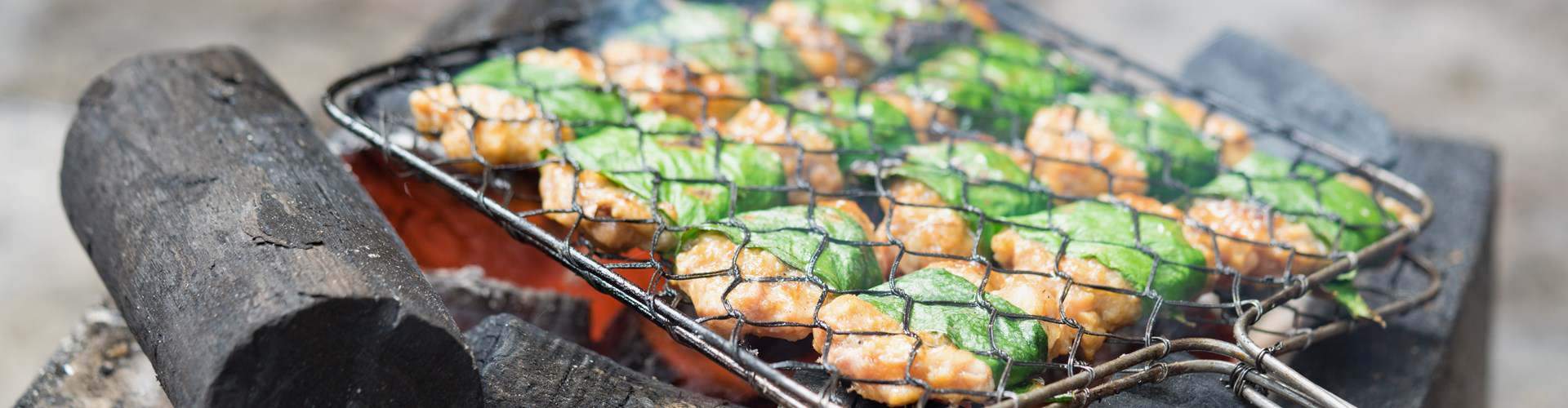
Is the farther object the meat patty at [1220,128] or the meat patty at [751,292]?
the meat patty at [1220,128]

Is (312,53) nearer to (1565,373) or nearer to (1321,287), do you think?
(1321,287)

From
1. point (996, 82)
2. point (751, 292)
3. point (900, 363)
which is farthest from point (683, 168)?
point (996, 82)

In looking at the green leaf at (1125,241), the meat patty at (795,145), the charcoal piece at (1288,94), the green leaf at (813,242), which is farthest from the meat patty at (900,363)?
the charcoal piece at (1288,94)

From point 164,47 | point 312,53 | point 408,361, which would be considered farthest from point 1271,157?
point 164,47

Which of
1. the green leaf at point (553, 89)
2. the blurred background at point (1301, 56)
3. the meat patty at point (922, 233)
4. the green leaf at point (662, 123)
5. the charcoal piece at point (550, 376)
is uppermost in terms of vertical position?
the green leaf at point (553, 89)

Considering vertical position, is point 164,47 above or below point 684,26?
below

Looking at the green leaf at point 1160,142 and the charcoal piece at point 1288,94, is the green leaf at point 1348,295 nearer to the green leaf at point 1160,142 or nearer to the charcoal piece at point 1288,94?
Result: the green leaf at point 1160,142

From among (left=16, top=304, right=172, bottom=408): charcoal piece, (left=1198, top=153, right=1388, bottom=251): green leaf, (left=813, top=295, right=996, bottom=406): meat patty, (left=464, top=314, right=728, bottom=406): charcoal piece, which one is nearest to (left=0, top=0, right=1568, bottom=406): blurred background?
(left=16, top=304, right=172, bottom=408): charcoal piece
